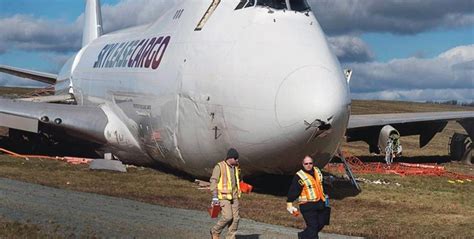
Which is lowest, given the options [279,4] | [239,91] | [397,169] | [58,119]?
[397,169]

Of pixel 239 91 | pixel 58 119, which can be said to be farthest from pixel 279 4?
pixel 58 119

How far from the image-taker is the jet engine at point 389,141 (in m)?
28.6

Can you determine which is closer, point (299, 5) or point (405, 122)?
point (299, 5)

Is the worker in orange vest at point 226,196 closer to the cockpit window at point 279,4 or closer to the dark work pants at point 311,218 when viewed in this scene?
the dark work pants at point 311,218

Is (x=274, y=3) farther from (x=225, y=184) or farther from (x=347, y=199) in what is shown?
(x=225, y=184)

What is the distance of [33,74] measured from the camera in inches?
1570

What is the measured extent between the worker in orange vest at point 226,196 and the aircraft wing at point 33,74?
99.7 feet

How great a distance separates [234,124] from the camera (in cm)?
1515

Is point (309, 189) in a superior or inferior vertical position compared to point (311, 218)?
superior

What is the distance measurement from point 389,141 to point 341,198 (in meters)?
12.1

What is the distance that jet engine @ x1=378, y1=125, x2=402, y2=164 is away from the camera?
2858 cm

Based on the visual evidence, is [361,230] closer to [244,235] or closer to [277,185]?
[244,235]

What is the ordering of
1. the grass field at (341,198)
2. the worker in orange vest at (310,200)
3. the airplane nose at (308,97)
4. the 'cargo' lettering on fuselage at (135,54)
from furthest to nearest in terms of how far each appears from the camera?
1. the 'cargo' lettering on fuselage at (135,54)
2. the airplane nose at (308,97)
3. the grass field at (341,198)
4. the worker in orange vest at (310,200)

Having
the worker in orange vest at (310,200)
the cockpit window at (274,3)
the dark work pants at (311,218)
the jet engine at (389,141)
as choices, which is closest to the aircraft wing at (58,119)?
the cockpit window at (274,3)
